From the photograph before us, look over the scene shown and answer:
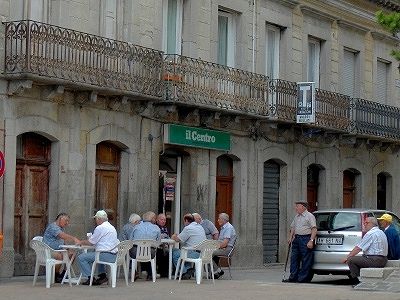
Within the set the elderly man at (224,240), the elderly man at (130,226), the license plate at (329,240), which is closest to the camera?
the license plate at (329,240)

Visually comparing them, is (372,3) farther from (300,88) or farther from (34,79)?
(34,79)

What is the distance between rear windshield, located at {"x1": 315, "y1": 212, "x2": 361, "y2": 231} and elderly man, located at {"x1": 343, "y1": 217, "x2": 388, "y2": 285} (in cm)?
180

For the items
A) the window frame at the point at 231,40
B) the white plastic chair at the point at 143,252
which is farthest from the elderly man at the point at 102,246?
the window frame at the point at 231,40

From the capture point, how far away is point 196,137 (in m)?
27.5

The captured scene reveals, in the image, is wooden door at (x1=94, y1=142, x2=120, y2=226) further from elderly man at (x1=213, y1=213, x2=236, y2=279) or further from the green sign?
elderly man at (x1=213, y1=213, x2=236, y2=279)

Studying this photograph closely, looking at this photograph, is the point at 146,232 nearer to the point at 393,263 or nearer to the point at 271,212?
the point at 393,263

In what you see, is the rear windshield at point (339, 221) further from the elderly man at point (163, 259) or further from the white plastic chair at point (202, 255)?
the elderly man at point (163, 259)

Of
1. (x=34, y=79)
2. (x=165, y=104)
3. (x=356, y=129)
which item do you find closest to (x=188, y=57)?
(x=165, y=104)

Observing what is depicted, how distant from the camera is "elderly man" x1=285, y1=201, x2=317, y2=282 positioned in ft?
75.6

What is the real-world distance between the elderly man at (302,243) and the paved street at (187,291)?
14.9 inches

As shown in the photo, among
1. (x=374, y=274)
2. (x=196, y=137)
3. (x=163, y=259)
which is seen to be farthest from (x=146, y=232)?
(x=196, y=137)

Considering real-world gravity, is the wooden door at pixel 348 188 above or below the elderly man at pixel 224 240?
above

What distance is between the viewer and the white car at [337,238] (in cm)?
2286

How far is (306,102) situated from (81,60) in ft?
30.5
